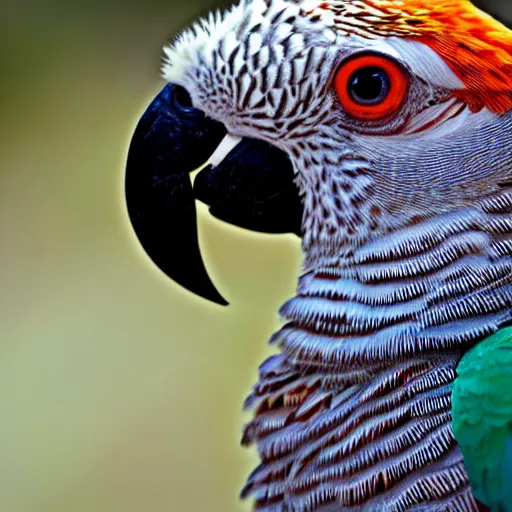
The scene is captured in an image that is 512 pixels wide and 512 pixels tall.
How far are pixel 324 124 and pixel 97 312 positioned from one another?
1.59m

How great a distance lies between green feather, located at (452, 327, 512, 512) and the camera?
642 mm

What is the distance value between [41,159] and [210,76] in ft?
5.31

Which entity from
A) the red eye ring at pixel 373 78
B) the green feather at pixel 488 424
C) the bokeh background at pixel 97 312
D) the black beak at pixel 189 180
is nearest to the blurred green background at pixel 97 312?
the bokeh background at pixel 97 312

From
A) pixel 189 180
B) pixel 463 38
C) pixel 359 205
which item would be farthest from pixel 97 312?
pixel 463 38

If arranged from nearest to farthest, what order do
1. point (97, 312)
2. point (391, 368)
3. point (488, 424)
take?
point (488, 424) → point (391, 368) → point (97, 312)

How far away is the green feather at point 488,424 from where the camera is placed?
642 mm

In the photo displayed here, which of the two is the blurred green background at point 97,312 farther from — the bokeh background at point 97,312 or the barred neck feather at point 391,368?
the barred neck feather at point 391,368

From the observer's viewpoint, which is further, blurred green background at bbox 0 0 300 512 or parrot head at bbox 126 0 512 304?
blurred green background at bbox 0 0 300 512

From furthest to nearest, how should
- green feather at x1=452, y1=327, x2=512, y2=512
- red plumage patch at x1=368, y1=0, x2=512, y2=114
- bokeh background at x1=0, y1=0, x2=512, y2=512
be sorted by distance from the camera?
bokeh background at x1=0, y1=0, x2=512, y2=512
red plumage patch at x1=368, y1=0, x2=512, y2=114
green feather at x1=452, y1=327, x2=512, y2=512

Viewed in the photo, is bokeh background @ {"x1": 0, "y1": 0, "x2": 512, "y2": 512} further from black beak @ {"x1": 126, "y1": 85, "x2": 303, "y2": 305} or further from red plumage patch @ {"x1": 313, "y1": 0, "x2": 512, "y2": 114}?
red plumage patch @ {"x1": 313, "y1": 0, "x2": 512, "y2": 114}

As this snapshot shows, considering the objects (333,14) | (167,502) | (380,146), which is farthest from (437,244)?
(167,502)

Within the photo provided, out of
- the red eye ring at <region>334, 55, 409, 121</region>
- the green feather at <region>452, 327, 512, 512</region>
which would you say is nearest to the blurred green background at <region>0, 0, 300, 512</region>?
the red eye ring at <region>334, 55, 409, 121</region>

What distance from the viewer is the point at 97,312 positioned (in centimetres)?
225

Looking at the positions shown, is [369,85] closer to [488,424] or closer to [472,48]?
[472,48]
